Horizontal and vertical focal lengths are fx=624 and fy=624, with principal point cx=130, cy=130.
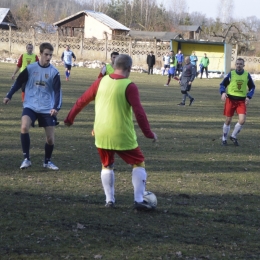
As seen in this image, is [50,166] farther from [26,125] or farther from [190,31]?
[190,31]

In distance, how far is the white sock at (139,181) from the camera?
7.14 m

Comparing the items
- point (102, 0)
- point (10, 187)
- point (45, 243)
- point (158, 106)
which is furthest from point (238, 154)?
point (102, 0)

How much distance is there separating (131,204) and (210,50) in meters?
47.9

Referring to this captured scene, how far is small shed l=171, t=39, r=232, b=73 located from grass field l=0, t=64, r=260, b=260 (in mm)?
39959

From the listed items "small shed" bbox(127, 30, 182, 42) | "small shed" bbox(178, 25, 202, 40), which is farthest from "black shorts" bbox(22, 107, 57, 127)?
"small shed" bbox(178, 25, 202, 40)

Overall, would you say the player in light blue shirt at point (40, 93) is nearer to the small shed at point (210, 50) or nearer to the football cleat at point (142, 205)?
the football cleat at point (142, 205)

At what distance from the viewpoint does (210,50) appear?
54.4 metres

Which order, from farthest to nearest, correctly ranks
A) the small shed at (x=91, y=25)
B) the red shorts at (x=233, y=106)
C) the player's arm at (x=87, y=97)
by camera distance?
the small shed at (x=91, y=25) → the red shorts at (x=233, y=106) → the player's arm at (x=87, y=97)

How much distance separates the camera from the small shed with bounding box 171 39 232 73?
53.5m

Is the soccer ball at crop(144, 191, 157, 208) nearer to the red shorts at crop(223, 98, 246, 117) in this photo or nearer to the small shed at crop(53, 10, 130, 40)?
the red shorts at crop(223, 98, 246, 117)

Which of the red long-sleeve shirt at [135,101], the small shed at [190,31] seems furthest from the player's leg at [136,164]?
the small shed at [190,31]

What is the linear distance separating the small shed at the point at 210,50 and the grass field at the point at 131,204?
39959 millimetres

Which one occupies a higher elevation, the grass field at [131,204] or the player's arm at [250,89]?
the player's arm at [250,89]

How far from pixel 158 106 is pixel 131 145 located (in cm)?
1562
